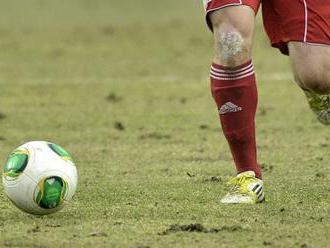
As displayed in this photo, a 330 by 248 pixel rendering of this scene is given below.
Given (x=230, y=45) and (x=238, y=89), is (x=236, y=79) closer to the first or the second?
(x=238, y=89)

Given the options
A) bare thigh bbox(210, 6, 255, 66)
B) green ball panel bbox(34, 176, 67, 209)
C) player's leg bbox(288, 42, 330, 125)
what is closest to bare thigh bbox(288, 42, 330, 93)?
player's leg bbox(288, 42, 330, 125)

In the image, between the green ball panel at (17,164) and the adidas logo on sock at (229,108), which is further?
the adidas logo on sock at (229,108)

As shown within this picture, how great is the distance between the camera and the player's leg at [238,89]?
7.18 m

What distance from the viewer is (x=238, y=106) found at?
7398mm

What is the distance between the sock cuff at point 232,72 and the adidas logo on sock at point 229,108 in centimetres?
18

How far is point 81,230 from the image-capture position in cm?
632

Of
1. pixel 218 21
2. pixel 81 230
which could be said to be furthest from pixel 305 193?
pixel 81 230

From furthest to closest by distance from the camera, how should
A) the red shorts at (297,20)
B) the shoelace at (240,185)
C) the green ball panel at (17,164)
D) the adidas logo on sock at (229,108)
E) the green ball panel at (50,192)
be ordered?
1. the red shorts at (297,20)
2. the adidas logo on sock at (229,108)
3. the shoelace at (240,185)
4. the green ball panel at (17,164)
5. the green ball panel at (50,192)

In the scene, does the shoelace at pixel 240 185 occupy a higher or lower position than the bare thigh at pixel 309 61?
lower

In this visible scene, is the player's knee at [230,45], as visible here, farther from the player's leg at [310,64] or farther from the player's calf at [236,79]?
the player's leg at [310,64]

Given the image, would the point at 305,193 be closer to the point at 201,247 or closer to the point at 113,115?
the point at 201,247

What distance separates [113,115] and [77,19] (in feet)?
50.2

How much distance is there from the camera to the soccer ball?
6672 mm

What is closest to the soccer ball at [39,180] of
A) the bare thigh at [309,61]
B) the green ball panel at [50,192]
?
the green ball panel at [50,192]
